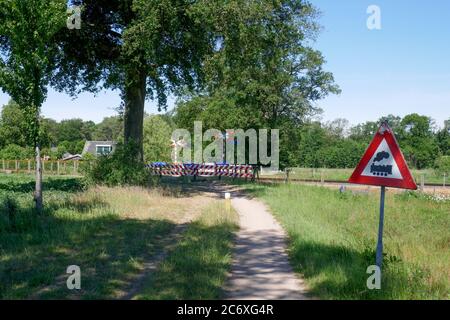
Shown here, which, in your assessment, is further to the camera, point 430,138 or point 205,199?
point 430,138

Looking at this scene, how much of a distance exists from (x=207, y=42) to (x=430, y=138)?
82.7 metres

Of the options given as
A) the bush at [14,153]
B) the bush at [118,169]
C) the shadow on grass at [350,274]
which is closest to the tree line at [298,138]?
the bush at [14,153]

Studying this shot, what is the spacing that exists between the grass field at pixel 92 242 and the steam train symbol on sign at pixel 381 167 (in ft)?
9.99

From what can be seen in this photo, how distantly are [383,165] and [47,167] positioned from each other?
49.6 meters

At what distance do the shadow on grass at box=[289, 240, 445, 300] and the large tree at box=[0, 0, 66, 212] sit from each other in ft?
27.6

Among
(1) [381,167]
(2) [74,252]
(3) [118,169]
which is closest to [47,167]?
(3) [118,169]

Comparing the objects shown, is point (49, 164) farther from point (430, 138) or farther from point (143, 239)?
point (430, 138)

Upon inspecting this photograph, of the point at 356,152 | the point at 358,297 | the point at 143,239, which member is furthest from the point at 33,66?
the point at 356,152

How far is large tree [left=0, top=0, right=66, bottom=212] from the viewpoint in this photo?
468 inches

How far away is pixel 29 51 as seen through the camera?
40.1 feet

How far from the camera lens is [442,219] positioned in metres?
16.4

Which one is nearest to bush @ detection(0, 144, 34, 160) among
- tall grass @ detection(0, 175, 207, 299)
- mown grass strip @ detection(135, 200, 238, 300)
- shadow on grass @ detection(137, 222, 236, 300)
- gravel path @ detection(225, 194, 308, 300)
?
tall grass @ detection(0, 175, 207, 299)

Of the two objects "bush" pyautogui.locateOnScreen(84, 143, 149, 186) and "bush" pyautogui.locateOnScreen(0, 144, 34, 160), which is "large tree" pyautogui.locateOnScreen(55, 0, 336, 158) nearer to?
"bush" pyautogui.locateOnScreen(84, 143, 149, 186)

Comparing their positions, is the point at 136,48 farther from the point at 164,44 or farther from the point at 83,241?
the point at 83,241
